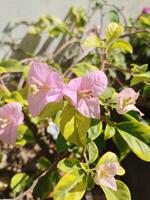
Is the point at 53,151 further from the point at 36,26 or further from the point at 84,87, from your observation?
the point at 84,87

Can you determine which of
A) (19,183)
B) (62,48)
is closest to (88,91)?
(19,183)

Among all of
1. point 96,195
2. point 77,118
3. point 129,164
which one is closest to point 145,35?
point 129,164

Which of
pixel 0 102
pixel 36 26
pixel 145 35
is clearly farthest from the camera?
pixel 36 26

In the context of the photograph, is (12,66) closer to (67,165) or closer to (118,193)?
(67,165)

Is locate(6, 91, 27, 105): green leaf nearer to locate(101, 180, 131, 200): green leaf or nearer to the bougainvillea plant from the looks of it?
the bougainvillea plant

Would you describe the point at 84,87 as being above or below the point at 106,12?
above

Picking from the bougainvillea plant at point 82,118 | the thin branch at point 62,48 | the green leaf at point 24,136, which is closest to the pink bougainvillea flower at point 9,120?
the bougainvillea plant at point 82,118

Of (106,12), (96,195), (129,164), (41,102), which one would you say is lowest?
(96,195)
